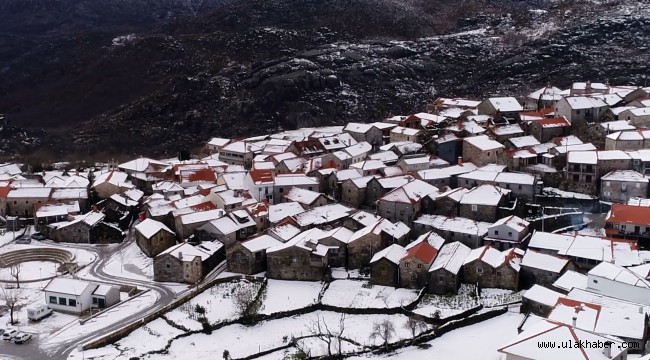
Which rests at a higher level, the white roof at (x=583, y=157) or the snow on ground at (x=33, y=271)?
the white roof at (x=583, y=157)

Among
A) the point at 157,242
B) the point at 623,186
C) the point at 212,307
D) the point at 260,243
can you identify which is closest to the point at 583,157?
the point at 623,186

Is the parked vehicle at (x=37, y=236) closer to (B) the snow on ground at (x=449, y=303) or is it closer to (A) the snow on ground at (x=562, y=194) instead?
(B) the snow on ground at (x=449, y=303)

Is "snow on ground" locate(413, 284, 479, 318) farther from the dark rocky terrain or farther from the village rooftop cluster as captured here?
the dark rocky terrain

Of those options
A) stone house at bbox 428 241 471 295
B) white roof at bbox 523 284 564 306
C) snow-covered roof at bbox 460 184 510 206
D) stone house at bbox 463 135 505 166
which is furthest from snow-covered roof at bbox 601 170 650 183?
white roof at bbox 523 284 564 306

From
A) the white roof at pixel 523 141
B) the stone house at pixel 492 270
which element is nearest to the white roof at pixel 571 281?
the stone house at pixel 492 270

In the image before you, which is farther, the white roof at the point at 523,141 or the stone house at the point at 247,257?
the white roof at the point at 523,141

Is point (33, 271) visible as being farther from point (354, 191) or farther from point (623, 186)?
point (623, 186)
